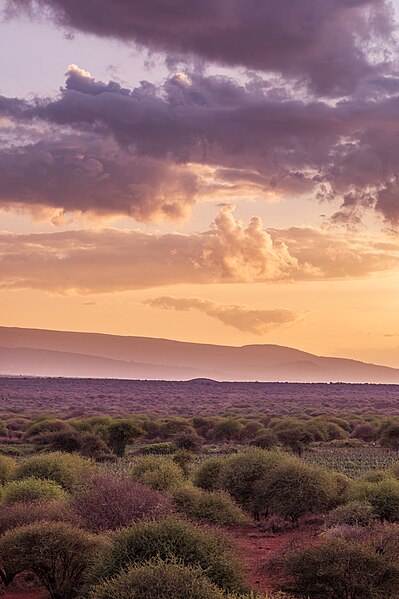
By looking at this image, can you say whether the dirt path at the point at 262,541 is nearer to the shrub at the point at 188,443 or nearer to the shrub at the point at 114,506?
the shrub at the point at 114,506

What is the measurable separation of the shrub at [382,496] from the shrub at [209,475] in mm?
7174

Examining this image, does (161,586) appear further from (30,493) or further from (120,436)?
(120,436)

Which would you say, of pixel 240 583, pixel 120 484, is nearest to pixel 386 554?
pixel 240 583

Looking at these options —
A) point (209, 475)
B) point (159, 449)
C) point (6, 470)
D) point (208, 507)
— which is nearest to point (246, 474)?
point (209, 475)

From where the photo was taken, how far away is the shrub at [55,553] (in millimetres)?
19312

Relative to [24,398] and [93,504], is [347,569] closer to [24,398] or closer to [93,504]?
[93,504]

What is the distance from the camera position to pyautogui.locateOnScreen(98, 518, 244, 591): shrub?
1664 cm

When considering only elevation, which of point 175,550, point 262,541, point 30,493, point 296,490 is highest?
point 175,550

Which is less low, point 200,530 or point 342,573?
point 200,530

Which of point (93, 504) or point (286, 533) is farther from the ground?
point (93, 504)

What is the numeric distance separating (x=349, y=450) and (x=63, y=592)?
1885 inches

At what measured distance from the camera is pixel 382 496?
3019 centimetres

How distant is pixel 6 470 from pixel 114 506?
50.0 feet

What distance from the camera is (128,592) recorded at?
1319 cm
